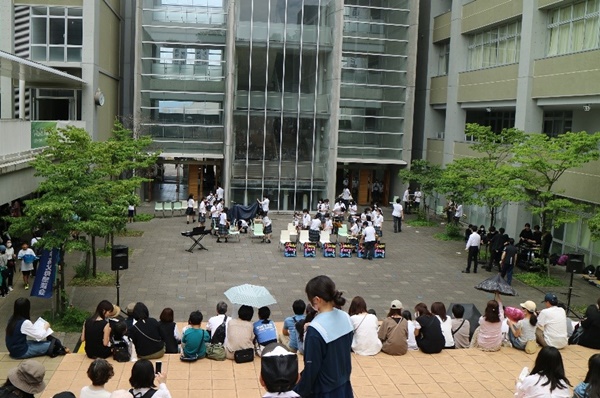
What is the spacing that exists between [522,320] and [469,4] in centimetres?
2610

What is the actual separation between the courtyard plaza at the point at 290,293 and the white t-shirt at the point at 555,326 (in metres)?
0.28

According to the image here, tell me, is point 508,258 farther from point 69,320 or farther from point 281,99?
point 281,99

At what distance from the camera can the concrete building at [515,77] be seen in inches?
933

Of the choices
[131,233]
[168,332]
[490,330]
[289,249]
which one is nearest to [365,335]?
[490,330]

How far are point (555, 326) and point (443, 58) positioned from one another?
30.1 m

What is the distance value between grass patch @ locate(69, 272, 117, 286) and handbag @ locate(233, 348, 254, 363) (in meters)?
9.77

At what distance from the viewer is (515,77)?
28547 millimetres

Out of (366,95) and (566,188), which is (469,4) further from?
(566,188)

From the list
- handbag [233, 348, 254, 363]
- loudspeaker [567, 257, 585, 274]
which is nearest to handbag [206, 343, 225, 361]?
handbag [233, 348, 254, 363]

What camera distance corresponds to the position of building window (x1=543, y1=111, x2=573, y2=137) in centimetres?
2662

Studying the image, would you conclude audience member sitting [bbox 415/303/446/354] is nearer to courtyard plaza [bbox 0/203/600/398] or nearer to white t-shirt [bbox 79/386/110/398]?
courtyard plaza [bbox 0/203/600/398]

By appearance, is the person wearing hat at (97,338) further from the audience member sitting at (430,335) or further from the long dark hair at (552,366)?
the long dark hair at (552,366)

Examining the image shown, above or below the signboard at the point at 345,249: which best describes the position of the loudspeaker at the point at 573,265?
above

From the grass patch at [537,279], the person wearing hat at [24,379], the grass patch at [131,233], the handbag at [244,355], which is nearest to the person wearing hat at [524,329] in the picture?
the handbag at [244,355]
